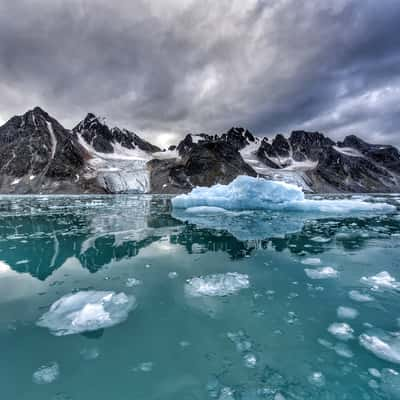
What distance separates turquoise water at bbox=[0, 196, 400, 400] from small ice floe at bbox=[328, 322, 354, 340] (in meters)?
0.03

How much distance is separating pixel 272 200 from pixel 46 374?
24.5 metres

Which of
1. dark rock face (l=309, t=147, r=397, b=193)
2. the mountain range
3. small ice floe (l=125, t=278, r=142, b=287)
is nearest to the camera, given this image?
small ice floe (l=125, t=278, r=142, b=287)

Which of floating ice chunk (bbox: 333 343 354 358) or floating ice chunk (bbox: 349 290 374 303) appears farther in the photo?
floating ice chunk (bbox: 349 290 374 303)

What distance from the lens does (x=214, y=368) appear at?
3.45 meters

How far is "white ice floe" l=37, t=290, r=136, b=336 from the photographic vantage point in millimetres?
4508

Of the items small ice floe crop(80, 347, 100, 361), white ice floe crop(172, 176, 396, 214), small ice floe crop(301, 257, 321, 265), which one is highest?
white ice floe crop(172, 176, 396, 214)

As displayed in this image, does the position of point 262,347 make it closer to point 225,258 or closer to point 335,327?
point 335,327

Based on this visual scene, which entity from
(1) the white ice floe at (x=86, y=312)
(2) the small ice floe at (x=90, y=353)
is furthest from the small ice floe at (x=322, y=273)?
(2) the small ice floe at (x=90, y=353)

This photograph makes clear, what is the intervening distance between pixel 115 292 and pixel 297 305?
13.8ft

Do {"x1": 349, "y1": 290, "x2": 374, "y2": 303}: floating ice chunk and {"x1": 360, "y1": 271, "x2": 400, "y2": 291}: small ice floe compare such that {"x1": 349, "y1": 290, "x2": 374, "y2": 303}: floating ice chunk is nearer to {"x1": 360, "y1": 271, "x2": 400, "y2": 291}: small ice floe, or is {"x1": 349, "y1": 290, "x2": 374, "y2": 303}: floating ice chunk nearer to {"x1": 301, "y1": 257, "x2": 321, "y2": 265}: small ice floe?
{"x1": 360, "y1": 271, "x2": 400, "y2": 291}: small ice floe

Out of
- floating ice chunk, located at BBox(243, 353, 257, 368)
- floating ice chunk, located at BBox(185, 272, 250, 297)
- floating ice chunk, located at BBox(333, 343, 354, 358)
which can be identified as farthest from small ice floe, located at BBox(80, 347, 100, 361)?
floating ice chunk, located at BBox(333, 343, 354, 358)

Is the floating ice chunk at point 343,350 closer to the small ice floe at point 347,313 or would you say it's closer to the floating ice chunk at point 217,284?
the small ice floe at point 347,313

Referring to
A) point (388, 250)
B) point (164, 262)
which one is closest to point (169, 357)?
point (164, 262)

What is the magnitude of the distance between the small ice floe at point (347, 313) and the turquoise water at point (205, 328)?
39 millimetres
